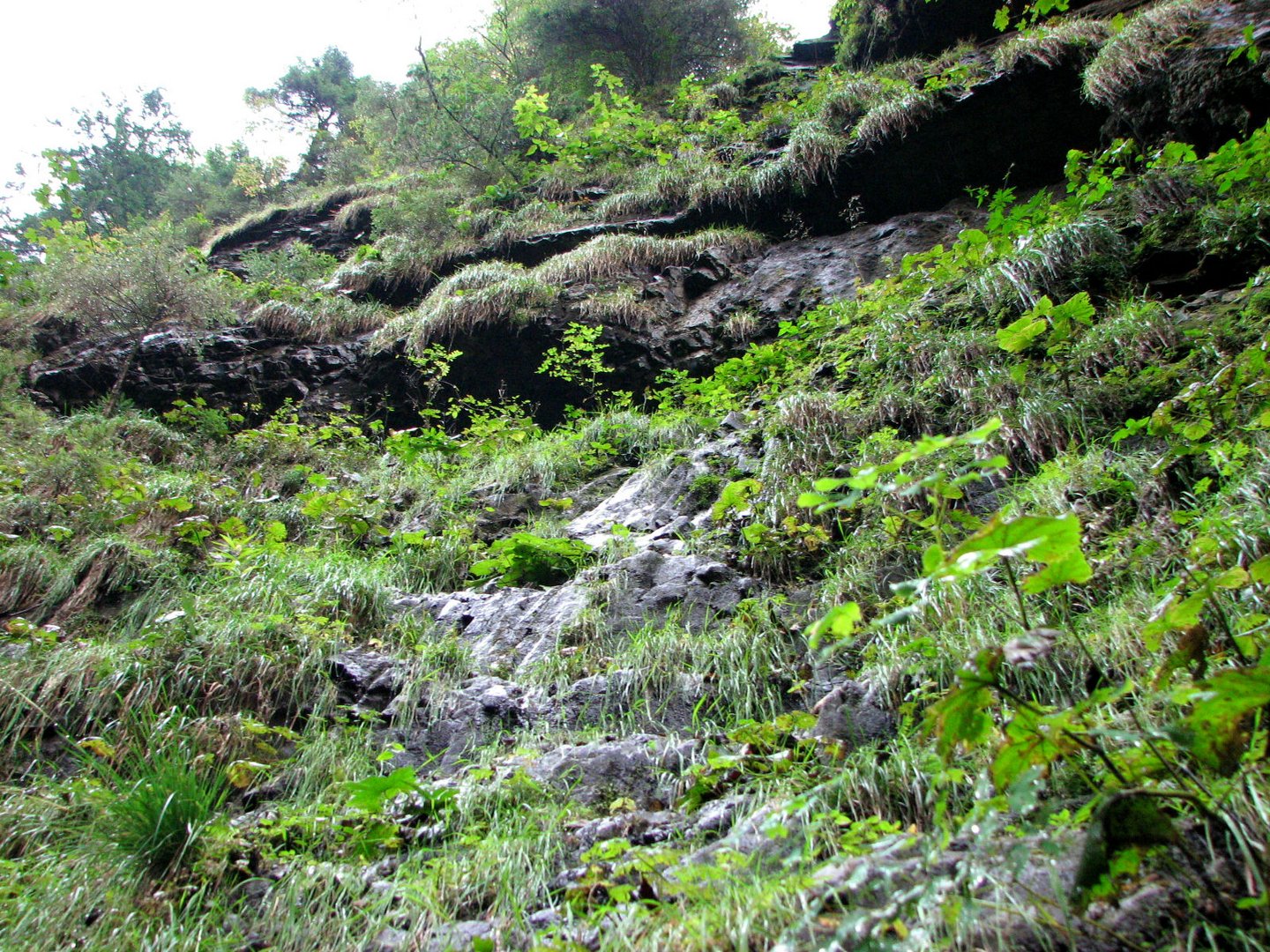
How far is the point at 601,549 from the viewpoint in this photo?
4762 millimetres

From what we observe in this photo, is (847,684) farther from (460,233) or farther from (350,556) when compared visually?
(460,233)

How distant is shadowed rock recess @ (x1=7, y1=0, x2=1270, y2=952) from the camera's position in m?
1.47

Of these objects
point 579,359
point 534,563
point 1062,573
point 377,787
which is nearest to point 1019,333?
point 1062,573

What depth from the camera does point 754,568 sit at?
13.8 feet

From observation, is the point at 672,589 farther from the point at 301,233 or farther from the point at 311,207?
the point at 311,207

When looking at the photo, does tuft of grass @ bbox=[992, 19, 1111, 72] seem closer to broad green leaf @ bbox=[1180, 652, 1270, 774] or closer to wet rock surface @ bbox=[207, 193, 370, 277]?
broad green leaf @ bbox=[1180, 652, 1270, 774]

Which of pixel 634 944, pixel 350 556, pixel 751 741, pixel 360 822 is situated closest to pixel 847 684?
pixel 751 741

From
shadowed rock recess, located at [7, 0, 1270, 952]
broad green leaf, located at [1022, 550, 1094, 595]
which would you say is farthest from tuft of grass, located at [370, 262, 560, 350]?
broad green leaf, located at [1022, 550, 1094, 595]

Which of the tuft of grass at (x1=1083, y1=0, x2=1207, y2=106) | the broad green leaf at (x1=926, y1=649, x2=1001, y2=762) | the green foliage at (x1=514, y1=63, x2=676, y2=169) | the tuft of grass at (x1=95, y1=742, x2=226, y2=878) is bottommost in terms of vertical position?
the tuft of grass at (x1=95, y1=742, x2=226, y2=878)

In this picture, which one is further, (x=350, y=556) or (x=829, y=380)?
(x=829, y=380)

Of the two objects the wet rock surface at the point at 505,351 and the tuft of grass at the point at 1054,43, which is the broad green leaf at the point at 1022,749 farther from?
the tuft of grass at the point at 1054,43

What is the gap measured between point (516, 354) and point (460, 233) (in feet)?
12.1

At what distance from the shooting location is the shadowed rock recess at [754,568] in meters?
1.47

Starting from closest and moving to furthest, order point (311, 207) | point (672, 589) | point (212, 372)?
1. point (672, 589)
2. point (212, 372)
3. point (311, 207)
